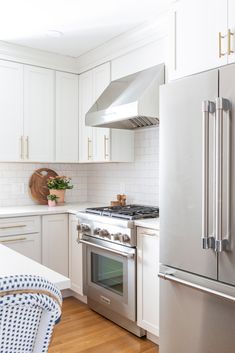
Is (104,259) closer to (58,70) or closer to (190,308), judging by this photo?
(190,308)

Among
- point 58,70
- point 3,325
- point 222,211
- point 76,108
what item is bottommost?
point 3,325

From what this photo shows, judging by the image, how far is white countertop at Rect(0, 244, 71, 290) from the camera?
48.8 inches

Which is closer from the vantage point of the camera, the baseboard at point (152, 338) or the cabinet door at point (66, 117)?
the baseboard at point (152, 338)

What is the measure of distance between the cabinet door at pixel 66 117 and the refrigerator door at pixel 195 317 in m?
2.05

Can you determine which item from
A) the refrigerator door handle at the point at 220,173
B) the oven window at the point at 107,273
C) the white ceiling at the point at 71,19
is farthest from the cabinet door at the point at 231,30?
the oven window at the point at 107,273

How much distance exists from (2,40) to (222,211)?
8.87 feet

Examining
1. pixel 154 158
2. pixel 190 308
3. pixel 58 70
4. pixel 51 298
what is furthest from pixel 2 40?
pixel 51 298

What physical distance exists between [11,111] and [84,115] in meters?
0.79

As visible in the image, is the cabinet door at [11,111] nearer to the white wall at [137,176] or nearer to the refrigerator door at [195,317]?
the white wall at [137,176]

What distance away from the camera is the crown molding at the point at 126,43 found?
8.93ft

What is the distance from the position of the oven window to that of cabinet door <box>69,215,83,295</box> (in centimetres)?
23

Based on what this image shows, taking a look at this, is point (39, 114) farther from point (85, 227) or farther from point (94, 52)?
point (85, 227)

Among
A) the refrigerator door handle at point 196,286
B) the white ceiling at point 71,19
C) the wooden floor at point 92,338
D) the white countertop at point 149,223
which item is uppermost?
the white ceiling at point 71,19

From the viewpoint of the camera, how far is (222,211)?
1727 millimetres
